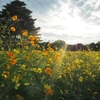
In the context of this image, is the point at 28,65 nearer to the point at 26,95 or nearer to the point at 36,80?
the point at 36,80

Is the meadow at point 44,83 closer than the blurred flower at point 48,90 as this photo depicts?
No

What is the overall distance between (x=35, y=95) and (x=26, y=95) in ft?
0.55

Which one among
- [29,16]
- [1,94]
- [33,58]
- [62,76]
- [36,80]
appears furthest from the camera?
[29,16]

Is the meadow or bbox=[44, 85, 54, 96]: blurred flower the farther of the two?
the meadow

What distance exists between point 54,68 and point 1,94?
1096 mm

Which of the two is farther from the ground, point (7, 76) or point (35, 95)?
point (7, 76)

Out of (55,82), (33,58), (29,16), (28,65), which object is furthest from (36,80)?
(29,16)

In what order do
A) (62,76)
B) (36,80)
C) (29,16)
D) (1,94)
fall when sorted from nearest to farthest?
1. (1,94)
2. (36,80)
3. (62,76)
4. (29,16)

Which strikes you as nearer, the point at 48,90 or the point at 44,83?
the point at 48,90

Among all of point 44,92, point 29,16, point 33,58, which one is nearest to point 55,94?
point 44,92

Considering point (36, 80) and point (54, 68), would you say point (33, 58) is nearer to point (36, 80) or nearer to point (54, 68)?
point (54, 68)

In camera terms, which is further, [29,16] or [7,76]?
[29,16]

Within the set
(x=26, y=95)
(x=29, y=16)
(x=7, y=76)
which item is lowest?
(x=26, y=95)

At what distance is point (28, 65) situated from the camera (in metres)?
3.93
